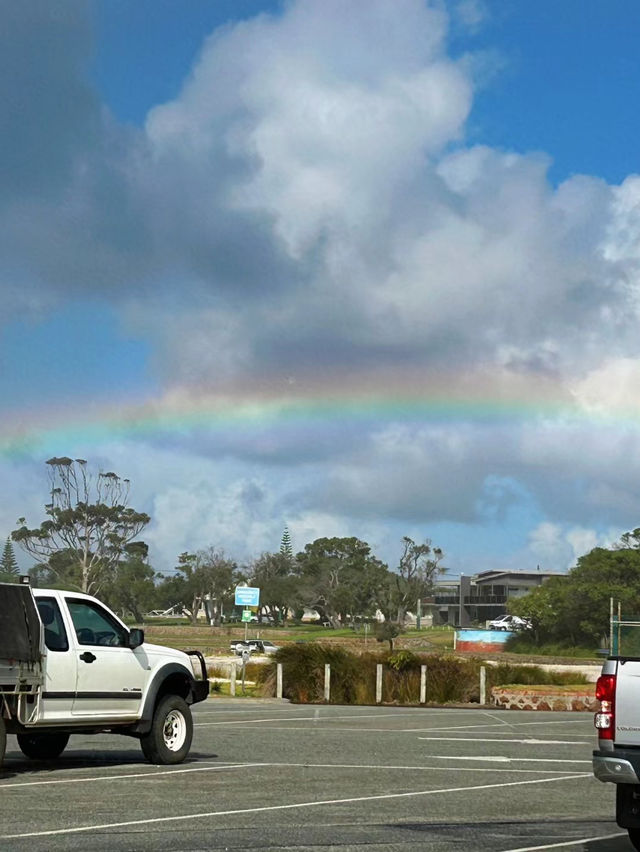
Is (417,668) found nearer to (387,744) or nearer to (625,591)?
(387,744)

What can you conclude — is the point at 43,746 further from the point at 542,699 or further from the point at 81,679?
the point at 542,699

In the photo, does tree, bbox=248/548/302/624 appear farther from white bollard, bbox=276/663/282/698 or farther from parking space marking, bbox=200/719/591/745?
parking space marking, bbox=200/719/591/745

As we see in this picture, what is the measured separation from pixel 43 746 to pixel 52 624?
8.06ft

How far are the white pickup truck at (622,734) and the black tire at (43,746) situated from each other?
30.5 ft

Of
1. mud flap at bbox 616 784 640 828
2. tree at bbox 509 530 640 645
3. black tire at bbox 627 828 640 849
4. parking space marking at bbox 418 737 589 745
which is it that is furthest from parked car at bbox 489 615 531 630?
mud flap at bbox 616 784 640 828

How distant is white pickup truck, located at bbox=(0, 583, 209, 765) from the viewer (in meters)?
14.2

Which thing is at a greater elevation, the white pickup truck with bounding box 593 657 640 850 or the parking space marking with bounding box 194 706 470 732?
the white pickup truck with bounding box 593 657 640 850

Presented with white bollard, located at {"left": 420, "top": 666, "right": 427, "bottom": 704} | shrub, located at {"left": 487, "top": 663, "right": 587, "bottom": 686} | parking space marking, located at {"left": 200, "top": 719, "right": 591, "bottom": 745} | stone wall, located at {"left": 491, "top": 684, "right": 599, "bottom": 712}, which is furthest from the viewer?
shrub, located at {"left": 487, "top": 663, "right": 587, "bottom": 686}

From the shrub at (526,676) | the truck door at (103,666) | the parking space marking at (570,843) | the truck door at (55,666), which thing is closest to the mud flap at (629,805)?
the parking space marking at (570,843)

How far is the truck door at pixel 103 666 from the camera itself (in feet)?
50.0

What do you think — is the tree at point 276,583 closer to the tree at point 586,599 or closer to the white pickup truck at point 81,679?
the tree at point 586,599

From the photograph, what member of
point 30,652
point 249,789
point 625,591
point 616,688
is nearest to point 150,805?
point 249,789

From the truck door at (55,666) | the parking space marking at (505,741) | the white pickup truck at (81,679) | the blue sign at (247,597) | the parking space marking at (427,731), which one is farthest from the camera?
the blue sign at (247,597)

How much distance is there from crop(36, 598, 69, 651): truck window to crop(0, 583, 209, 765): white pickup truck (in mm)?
12
